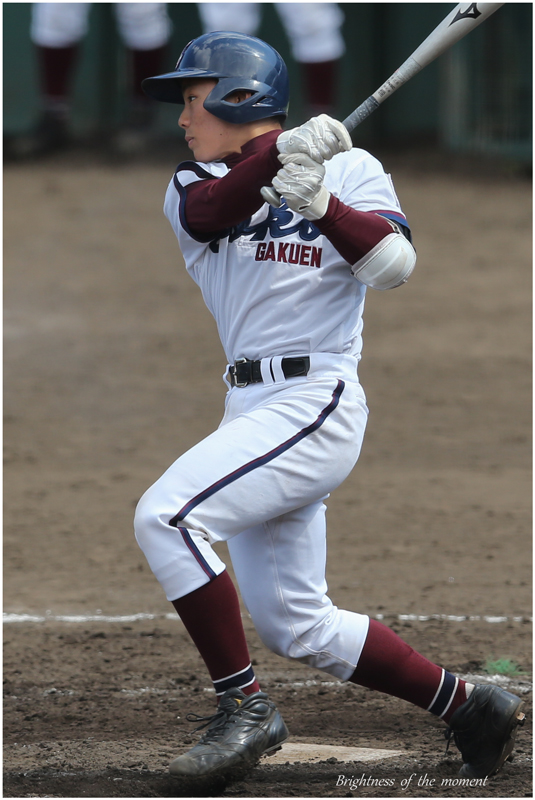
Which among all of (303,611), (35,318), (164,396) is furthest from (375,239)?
(35,318)

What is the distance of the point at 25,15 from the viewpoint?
33.7ft

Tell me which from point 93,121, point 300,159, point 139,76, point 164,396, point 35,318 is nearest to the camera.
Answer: point 300,159

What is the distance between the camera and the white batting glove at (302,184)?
2.30m

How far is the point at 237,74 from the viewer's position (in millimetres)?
2633

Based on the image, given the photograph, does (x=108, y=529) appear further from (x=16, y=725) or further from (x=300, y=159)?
(x=300, y=159)

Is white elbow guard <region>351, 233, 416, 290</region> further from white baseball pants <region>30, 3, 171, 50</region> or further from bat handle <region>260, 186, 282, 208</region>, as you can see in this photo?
white baseball pants <region>30, 3, 171, 50</region>

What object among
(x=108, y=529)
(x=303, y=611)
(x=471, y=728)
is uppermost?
(x=303, y=611)

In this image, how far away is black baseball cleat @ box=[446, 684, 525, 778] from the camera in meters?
2.55

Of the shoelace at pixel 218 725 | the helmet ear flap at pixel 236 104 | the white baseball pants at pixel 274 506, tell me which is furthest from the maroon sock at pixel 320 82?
the shoelace at pixel 218 725

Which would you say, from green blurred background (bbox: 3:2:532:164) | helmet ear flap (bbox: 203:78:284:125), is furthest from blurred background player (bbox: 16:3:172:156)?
helmet ear flap (bbox: 203:78:284:125)

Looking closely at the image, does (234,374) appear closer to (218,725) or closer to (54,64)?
(218,725)

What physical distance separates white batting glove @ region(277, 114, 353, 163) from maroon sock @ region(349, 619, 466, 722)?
110 centimetres

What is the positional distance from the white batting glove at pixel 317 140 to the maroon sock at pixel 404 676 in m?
1.10

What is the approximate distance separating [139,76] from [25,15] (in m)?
1.44
